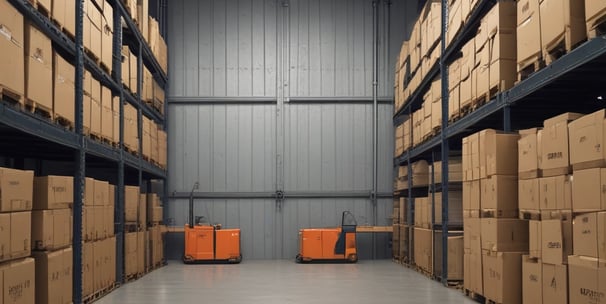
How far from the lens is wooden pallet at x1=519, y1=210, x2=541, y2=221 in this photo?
6.35 m

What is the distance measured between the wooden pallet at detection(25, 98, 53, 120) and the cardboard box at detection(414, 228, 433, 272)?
7185 mm

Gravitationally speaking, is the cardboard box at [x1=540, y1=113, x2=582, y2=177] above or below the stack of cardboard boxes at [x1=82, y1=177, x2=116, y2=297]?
above

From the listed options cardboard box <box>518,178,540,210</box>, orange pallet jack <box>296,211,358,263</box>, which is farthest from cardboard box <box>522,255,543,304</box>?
orange pallet jack <box>296,211,358,263</box>

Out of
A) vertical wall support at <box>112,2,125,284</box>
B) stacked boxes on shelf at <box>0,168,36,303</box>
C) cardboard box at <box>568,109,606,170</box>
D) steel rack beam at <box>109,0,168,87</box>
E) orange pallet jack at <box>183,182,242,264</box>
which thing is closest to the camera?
cardboard box at <box>568,109,606,170</box>

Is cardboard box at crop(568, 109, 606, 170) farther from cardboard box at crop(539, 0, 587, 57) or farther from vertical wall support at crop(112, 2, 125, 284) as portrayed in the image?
vertical wall support at crop(112, 2, 125, 284)

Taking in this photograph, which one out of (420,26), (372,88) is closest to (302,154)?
(372,88)

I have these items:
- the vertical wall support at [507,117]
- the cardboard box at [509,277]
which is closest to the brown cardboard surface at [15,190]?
the cardboard box at [509,277]

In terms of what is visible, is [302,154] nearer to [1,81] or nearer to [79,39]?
[79,39]

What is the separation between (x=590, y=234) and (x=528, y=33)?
99.0 inches

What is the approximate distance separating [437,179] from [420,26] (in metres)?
3.62

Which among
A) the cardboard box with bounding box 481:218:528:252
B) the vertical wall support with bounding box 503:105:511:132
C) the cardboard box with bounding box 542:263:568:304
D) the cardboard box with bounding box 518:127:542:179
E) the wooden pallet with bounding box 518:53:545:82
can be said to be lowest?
the cardboard box with bounding box 542:263:568:304

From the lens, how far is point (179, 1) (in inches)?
671

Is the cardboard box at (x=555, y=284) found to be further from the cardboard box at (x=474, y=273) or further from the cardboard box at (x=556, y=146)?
the cardboard box at (x=474, y=273)

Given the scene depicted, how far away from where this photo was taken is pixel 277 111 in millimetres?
16922
